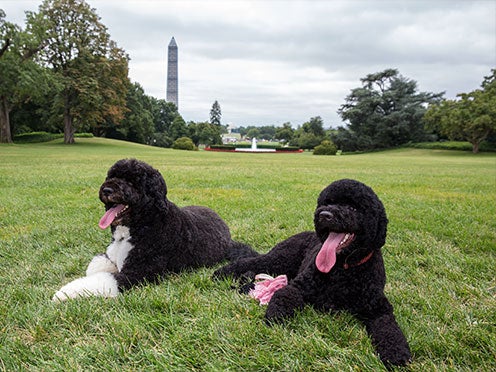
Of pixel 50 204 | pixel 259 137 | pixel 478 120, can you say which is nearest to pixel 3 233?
pixel 50 204

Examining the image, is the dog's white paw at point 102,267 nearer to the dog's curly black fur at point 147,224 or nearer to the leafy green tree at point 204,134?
the dog's curly black fur at point 147,224

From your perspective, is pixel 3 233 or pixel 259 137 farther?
pixel 259 137

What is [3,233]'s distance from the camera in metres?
4.76

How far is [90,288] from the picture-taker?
282 centimetres

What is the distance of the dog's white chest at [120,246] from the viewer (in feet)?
10.0

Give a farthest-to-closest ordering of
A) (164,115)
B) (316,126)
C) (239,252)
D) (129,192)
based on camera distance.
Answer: (164,115) < (316,126) < (239,252) < (129,192)

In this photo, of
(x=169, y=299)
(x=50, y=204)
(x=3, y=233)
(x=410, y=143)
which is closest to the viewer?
(x=169, y=299)

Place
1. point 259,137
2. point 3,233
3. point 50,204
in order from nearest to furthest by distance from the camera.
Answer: point 3,233 → point 50,204 → point 259,137

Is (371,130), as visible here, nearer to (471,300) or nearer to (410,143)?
(410,143)

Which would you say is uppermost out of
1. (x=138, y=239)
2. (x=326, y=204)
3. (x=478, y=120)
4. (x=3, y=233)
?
(x=478, y=120)

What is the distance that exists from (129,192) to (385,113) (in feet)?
190

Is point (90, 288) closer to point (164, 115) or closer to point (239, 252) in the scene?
point (239, 252)

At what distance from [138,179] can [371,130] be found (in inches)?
2185

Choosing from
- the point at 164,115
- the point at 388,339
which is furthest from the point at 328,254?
the point at 164,115
